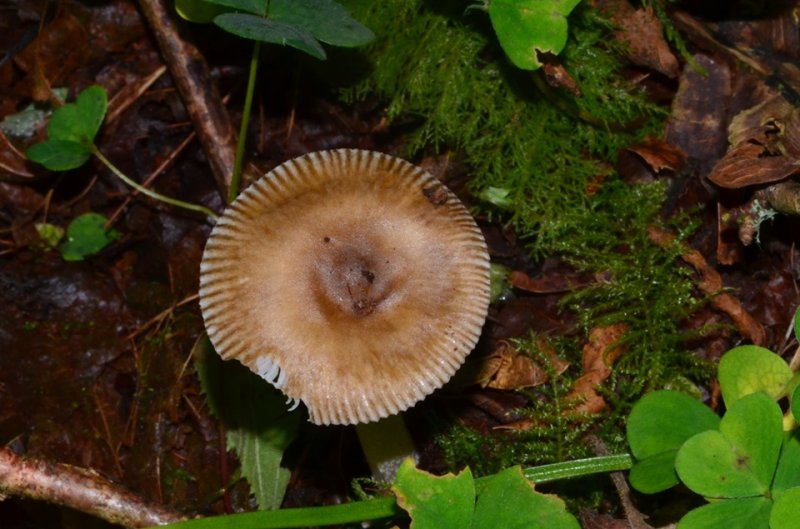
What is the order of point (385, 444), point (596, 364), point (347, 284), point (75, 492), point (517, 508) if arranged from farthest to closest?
point (596, 364), point (385, 444), point (75, 492), point (347, 284), point (517, 508)

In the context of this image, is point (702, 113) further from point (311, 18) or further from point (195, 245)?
point (195, 245)

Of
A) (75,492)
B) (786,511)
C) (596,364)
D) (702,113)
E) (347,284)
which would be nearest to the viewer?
(786,511)

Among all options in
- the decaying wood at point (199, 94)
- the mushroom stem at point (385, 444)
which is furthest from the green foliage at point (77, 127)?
the mushroom stem at point (385, 444)

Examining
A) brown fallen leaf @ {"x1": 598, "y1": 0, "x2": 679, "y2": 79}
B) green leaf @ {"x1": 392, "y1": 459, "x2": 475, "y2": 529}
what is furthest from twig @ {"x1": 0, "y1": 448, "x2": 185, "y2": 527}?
brown fallen leaf @ {"x1": 598, "y1": 0, "x2": 679, "y2": 79}

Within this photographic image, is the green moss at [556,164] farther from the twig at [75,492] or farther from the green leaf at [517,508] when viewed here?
the twig at [75,492]

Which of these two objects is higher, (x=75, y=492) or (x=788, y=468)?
(x=788, y=468)

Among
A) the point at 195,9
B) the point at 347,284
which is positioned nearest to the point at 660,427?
the point at 347,284
